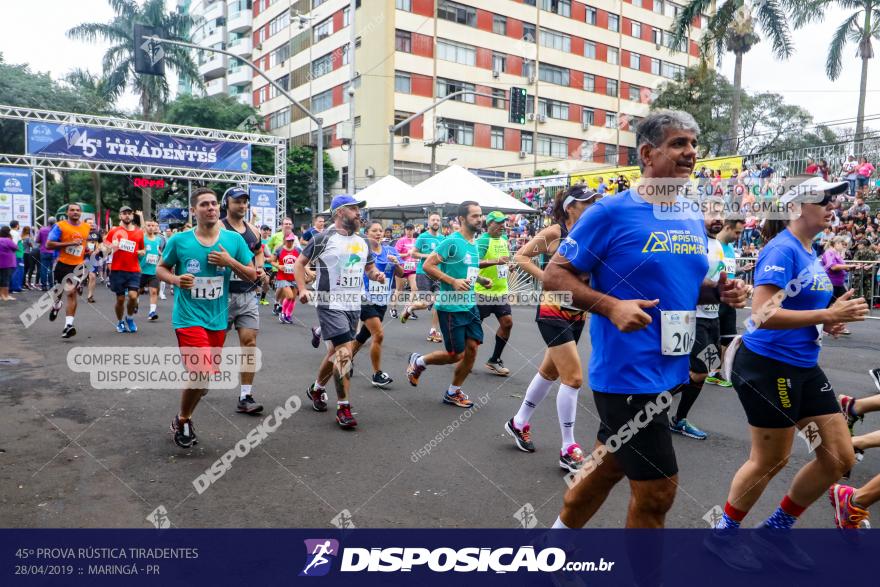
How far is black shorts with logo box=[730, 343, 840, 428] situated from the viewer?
336 cm

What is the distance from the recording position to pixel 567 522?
299 cm

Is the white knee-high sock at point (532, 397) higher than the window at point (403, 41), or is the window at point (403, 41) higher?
the window at point (403, 41)

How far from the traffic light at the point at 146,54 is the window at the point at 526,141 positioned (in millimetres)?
33794

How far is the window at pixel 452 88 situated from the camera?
4166cm

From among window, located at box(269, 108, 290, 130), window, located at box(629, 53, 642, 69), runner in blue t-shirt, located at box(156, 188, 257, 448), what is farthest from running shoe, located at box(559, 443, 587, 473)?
window, located at box(629, 53, 642, 69)

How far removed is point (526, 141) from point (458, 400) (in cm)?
4184

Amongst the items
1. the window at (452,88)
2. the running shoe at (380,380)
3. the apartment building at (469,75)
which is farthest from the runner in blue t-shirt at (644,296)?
the window at (452,88)

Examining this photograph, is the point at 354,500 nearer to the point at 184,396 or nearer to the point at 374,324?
the point at 184,396

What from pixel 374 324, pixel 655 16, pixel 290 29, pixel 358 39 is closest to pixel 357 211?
pixel 374 324

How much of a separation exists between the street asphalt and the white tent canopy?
9185 mm

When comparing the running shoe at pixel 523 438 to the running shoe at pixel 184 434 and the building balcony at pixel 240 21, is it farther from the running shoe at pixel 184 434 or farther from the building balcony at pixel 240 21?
the building balcony at pixel 240 21

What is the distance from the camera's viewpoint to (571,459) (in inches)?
186

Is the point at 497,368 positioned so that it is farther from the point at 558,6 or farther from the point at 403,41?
the point at 558,6

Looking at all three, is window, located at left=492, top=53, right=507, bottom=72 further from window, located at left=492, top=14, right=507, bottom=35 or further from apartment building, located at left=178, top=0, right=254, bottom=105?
apartment building, located at left=178, top=0, right=254, bottom=105
